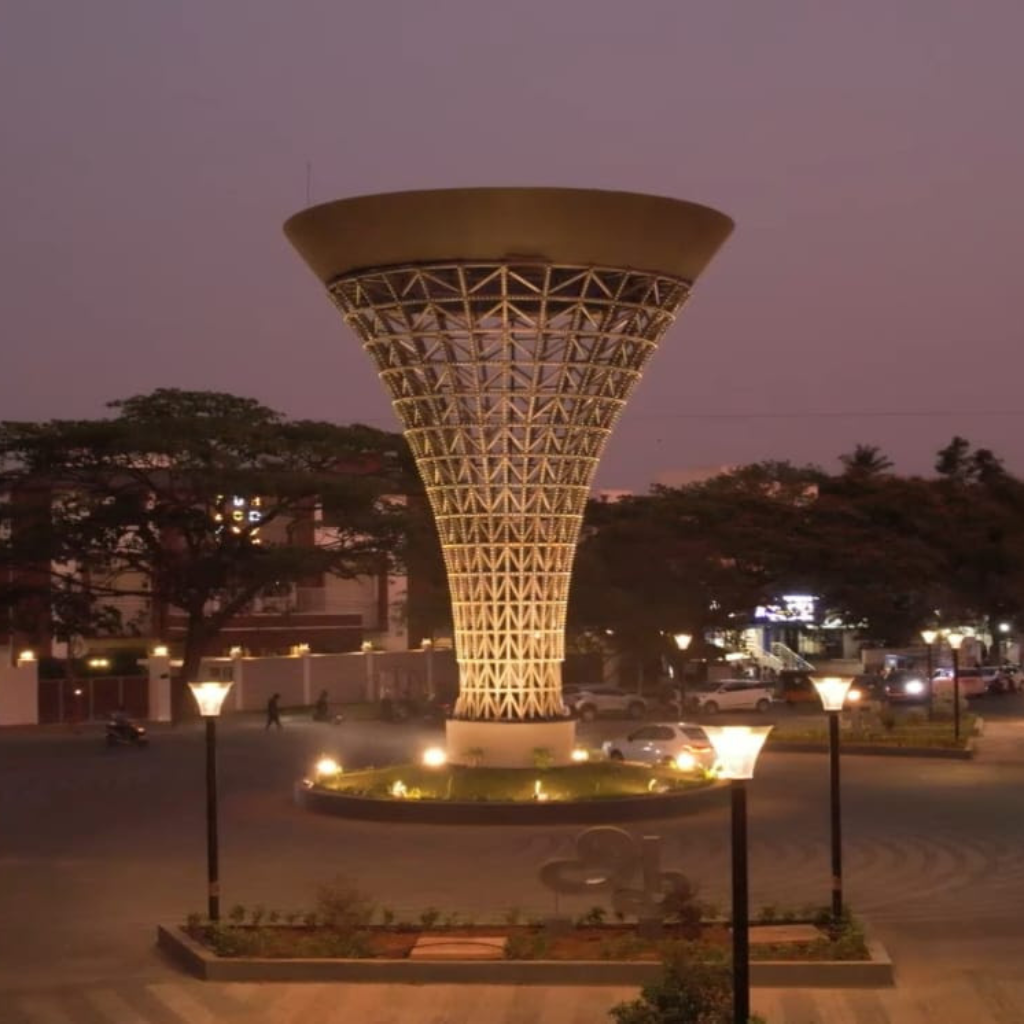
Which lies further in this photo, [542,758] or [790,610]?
[790,610]

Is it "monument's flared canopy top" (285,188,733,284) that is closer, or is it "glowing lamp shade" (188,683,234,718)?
"glowing lamp shade" (188,683,234,718)

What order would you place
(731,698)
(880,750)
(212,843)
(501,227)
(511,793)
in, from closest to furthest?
(212,843)
(501,227)
(511,793)
(880,750)
(731,698)

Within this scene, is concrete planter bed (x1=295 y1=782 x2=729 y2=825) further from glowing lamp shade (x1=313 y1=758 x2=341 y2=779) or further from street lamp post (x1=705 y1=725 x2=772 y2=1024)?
street lamp post (x1=705 y1=725 x2=772 y2=1024)

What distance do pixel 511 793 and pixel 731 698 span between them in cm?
2712

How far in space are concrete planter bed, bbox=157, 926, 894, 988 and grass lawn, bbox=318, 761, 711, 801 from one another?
37.3 ft

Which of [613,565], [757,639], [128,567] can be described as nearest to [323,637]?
[613,565]

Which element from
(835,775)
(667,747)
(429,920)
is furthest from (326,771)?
(835,775)

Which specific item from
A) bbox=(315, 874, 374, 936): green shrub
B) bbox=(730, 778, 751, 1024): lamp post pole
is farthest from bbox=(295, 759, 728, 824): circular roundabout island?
bbox=(730, 778, 751, 1024): lamp post pole

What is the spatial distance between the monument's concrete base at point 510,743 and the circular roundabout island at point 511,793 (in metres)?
0.18

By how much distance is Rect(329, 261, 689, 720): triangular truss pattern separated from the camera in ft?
91.1

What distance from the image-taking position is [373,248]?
2753 centimetres

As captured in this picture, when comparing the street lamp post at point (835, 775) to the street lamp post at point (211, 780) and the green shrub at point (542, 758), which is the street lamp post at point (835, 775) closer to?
the street lamp post at point (211, 780)

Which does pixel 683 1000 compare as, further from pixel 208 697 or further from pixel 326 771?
pixel 326 771

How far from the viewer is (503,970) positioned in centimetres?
1551
